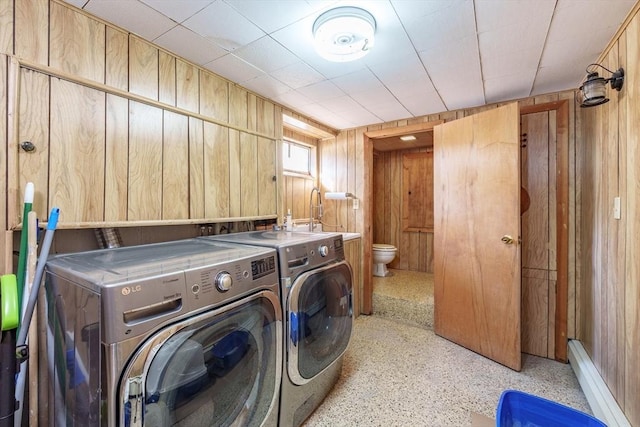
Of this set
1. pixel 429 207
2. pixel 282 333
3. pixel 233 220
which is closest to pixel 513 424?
pixel 282 333

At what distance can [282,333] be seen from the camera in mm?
1345

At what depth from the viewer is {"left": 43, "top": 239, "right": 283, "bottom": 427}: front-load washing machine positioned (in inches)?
31.7

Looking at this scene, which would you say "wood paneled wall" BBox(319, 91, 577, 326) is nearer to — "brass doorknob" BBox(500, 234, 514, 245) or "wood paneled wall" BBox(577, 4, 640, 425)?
"wood paneled wall" BBox(577, 4, 640, 425)

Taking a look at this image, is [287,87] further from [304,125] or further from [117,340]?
[117,340]

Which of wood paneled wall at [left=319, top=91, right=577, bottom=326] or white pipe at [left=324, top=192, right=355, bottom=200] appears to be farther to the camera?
white pipe at [left=324, top=192, right=355, bottom=200]

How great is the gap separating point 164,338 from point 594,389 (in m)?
2.34

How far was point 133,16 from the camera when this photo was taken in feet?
4.60

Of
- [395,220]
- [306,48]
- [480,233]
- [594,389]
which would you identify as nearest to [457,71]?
[306,48]

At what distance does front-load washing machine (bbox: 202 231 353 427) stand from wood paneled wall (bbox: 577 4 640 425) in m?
1.41

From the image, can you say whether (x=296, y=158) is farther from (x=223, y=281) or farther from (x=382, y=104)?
(x=223, y=281)

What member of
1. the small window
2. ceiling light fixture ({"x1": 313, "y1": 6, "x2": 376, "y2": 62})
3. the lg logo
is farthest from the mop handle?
the small window

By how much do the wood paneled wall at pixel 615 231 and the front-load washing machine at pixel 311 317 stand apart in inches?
55.4

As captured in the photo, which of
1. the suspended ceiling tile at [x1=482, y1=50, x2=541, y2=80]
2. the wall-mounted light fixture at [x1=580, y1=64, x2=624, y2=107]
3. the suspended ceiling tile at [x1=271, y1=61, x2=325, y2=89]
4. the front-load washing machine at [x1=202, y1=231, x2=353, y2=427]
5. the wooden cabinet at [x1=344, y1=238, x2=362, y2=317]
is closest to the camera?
the front-load washing machine at [x1=202, y1=231, x2=353, y2=427]

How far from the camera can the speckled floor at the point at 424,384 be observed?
1666 millimetres
